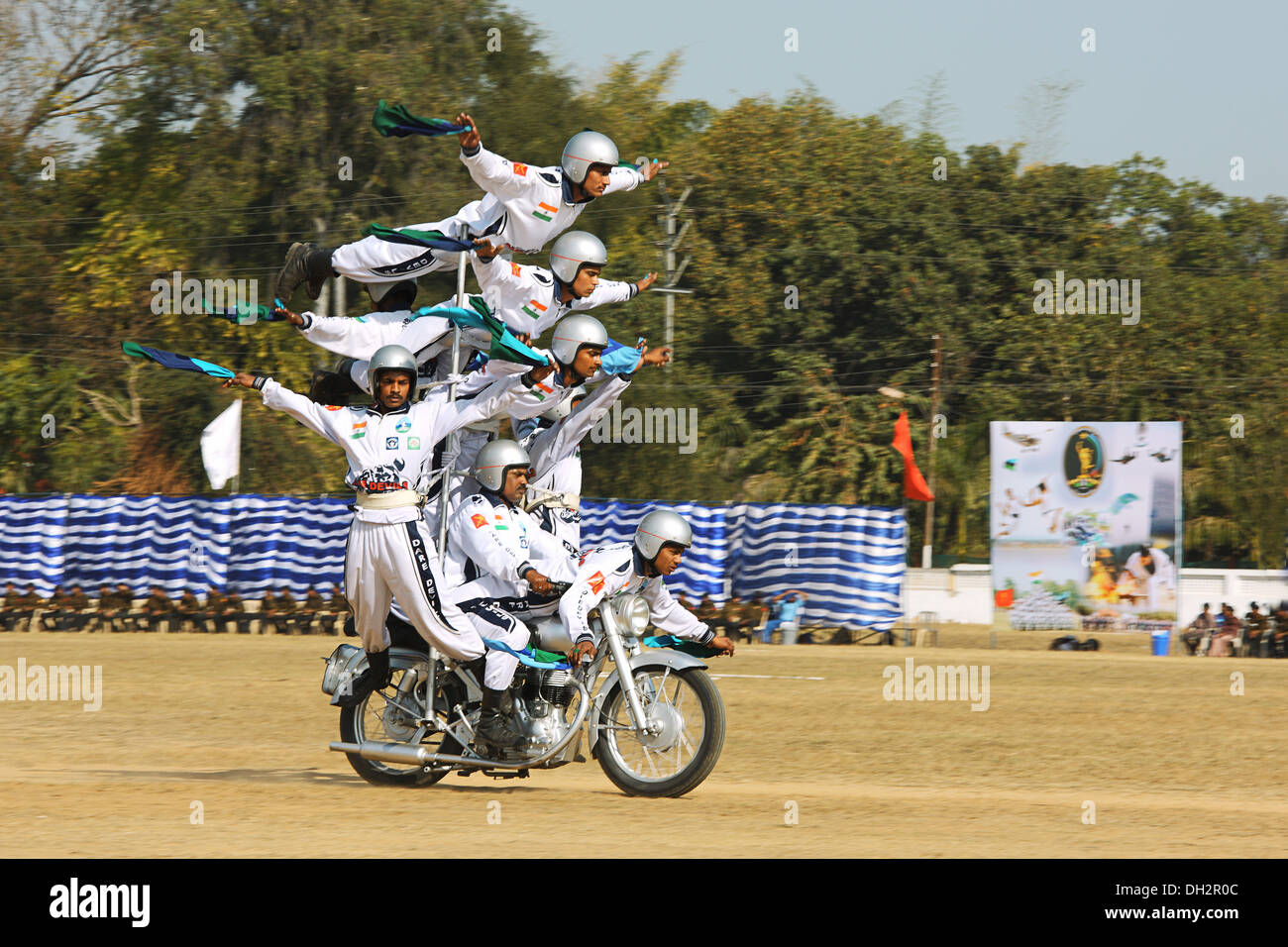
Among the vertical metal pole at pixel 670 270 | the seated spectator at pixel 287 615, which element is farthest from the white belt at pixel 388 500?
the vertical metal pole at pixel 670 270

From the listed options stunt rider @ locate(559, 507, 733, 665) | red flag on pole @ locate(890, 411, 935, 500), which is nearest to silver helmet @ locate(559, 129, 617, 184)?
stunt rider @ locate(559, 507, 733, 665)

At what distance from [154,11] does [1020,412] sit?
25129mm

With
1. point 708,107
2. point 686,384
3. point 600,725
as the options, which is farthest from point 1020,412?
point 600,725

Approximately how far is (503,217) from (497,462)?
1674 millimetres

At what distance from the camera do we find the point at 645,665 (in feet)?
Result: 29.8

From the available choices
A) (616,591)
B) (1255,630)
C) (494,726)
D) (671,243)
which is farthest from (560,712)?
(671,243)

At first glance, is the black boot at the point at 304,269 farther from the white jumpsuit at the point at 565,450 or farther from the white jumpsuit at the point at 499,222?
the white jumpsuit at the point at 565,450

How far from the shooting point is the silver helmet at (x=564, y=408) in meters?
10.3

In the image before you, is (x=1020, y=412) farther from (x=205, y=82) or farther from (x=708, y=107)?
(x=205, y=82)

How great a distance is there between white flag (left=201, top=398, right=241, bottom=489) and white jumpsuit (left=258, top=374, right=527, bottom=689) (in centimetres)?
1944

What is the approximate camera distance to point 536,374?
902 centimetres

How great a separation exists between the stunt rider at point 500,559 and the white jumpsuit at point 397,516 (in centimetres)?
19

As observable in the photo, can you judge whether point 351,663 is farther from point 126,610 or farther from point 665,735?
point 126,610

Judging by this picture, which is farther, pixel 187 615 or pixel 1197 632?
pixel 187 615
